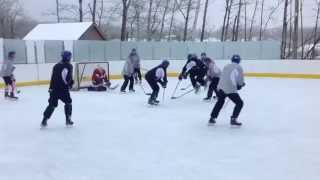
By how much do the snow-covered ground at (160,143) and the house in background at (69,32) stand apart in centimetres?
1392

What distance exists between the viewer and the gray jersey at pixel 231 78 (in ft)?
20.3

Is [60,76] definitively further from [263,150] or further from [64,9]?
[64,9]

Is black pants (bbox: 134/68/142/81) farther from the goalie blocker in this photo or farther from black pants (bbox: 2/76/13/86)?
black pants (bbox: 2/76/13/86)

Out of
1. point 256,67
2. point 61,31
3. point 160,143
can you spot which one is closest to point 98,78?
point 160,143

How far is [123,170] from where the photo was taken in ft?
14.0

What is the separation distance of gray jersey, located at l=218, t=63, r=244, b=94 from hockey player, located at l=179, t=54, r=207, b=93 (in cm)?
321

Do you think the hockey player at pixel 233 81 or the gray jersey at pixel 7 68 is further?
the gray jersey at pixel 7 68

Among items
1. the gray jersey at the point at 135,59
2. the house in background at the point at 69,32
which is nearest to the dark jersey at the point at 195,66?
the gray jersey at the point at 135,59

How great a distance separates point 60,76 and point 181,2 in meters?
23.7

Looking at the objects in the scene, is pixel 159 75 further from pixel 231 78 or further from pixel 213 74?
pixel 231 78

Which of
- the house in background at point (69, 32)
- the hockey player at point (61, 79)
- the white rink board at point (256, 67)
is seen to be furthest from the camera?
the house in background at point (69, 32)

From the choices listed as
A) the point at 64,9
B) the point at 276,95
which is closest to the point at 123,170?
the point at 276,95

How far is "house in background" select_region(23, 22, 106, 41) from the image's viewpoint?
74.8 feet

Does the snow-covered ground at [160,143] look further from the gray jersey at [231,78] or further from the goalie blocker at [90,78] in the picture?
the goalie blocker at [90,78]
